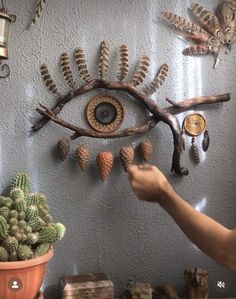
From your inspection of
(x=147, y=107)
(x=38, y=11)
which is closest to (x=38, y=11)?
(x=38, y=11)

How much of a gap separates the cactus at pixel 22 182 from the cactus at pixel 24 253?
0.88ft

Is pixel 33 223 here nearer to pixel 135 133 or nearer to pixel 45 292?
pixel 45 292

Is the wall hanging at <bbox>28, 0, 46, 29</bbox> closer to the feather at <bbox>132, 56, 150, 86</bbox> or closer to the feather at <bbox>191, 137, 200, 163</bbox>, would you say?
the feather at <bbox>132, 56, 150, 86</bbox>

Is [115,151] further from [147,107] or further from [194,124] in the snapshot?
[194,124]

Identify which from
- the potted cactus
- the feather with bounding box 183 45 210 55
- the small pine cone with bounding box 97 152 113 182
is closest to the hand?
the potted cactus

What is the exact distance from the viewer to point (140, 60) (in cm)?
162

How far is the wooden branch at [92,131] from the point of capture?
1.54 metres

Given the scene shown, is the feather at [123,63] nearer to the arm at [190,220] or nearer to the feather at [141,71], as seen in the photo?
the feather at [141,71]

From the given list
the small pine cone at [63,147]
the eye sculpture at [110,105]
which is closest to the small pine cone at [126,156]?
the eye sculpture at [110,105]

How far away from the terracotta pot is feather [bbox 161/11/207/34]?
3.64ft

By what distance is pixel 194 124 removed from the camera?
167 cm

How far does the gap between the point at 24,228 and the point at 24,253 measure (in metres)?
0.08

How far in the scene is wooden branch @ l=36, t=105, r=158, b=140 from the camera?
5.05ft

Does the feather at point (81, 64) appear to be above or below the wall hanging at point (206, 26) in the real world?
below
